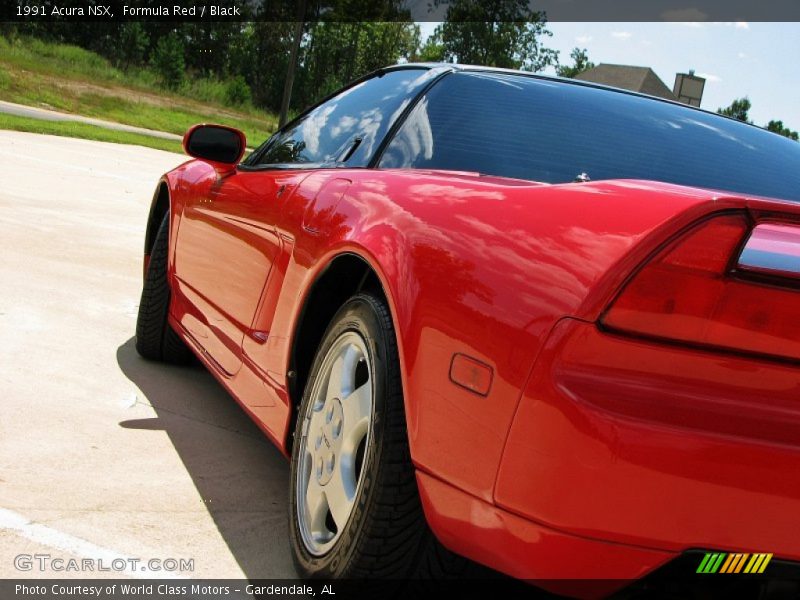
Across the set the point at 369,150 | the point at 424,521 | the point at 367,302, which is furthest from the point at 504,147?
the point at 424,521

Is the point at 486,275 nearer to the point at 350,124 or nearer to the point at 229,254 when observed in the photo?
the point at 350,124

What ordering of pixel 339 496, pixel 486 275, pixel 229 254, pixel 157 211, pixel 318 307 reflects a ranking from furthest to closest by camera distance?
pixel 157 211 < pixel 229 254 < pixel 318 307 < pixel 339 496 < pixel 486 275

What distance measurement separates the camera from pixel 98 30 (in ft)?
198

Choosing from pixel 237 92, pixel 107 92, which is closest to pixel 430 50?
pixel 237 92

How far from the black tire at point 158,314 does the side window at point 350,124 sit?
79 centimetres

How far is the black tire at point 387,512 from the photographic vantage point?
2215 mm

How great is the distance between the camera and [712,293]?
5.97 ft

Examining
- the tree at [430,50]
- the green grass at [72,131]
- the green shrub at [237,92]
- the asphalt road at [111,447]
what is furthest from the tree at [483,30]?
the asphalt road at [111,447]

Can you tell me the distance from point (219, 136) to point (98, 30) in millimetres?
60455

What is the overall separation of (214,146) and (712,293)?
9.35 feet

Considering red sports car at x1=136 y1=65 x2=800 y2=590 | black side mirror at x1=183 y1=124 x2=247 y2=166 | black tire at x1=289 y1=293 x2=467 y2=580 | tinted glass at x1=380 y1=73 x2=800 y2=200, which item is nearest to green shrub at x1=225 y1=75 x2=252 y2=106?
black side mirror at x1=183 y1=124 x2=247 y2=166

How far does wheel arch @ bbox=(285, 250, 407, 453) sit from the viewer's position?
275 cm

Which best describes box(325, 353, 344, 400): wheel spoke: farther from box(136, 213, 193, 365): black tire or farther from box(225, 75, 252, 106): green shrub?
box(225, 75, 252, 106): green shrub

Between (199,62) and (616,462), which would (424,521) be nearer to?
(616,462)
